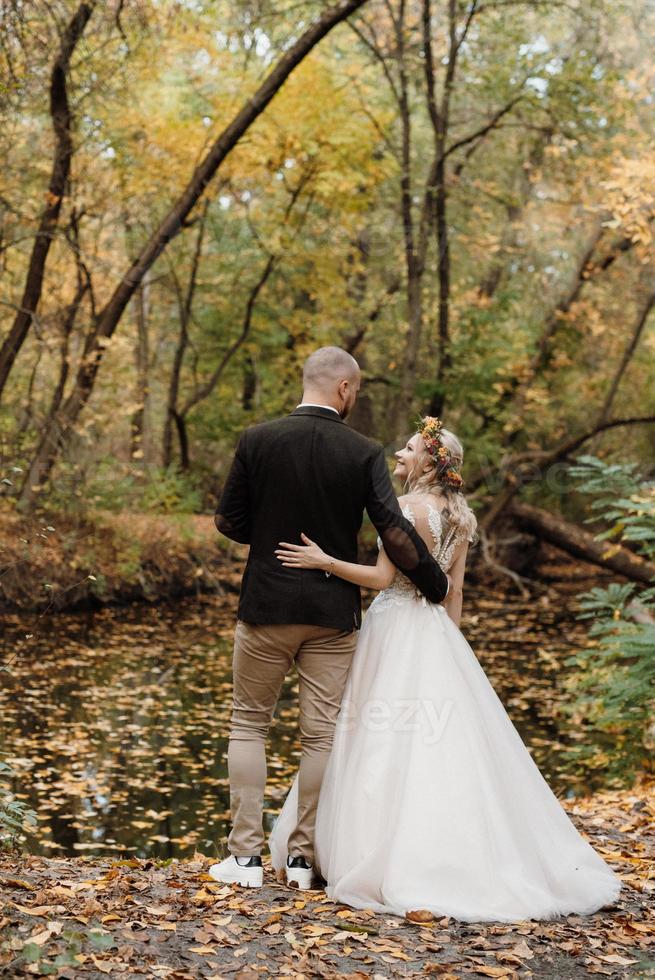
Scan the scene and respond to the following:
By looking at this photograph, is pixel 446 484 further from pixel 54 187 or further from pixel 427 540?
pixel 54 187

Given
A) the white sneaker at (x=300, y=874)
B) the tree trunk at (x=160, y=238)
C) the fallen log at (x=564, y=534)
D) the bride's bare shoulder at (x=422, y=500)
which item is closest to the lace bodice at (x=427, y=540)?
the bride's bare shoulder at (x=422, y=500)

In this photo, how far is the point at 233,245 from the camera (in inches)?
750

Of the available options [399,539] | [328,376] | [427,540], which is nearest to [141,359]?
[427,540]

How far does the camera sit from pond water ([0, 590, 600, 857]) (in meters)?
6.93

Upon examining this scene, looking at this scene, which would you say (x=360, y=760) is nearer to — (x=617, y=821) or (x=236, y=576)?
(x=617, y=821)

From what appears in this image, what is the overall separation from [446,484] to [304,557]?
0.86m

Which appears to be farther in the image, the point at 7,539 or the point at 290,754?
the point at 7,539

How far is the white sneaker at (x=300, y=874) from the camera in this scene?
4.19m

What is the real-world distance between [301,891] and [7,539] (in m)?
8.86

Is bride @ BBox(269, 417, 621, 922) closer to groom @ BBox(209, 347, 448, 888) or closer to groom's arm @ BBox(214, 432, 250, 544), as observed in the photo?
groom @ BBox(209, 347, 448, 888)

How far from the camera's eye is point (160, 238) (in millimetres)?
11484

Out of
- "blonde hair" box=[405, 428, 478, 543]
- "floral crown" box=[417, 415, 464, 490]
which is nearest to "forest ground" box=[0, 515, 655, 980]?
"blonde hair" box=[405, 428, 478, 543]

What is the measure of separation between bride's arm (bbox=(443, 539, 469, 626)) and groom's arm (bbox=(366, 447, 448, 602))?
145 millimetres

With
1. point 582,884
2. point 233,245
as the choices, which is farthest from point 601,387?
point 582,884
